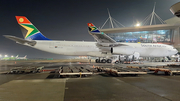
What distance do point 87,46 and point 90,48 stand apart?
0.72 metres

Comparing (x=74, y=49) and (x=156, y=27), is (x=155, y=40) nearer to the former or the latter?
(x=156, y=27)

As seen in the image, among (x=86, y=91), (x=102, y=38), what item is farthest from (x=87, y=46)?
(x=86, y=91)

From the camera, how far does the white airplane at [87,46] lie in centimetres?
2111

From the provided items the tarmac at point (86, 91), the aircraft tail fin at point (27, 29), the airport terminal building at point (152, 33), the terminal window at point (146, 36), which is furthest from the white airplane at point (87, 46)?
the terminal window at point (146, 36)

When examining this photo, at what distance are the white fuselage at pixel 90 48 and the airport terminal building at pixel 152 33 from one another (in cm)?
2974

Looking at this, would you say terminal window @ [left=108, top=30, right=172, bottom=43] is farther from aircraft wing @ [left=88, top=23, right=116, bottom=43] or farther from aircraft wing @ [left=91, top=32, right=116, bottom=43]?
aircraft wing @ [left=88, top=23, right=116, bottom=43]

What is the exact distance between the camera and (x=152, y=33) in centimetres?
5303

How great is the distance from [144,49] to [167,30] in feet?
122

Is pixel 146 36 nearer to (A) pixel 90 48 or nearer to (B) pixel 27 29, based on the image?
(A) pixel 90 48

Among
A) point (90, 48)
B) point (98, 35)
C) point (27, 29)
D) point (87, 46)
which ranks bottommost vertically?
point (90, 48)

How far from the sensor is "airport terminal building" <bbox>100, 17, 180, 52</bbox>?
48.3 meters

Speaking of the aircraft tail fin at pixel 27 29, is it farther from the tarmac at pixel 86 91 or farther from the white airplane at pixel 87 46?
the tarmac at pixel 86 91

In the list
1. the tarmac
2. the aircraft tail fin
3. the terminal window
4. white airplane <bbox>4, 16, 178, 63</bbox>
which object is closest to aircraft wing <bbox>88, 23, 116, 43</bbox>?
white airplane <bbox>4, 16, 178, 63</bbox>

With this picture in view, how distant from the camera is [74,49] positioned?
73.6 ft
